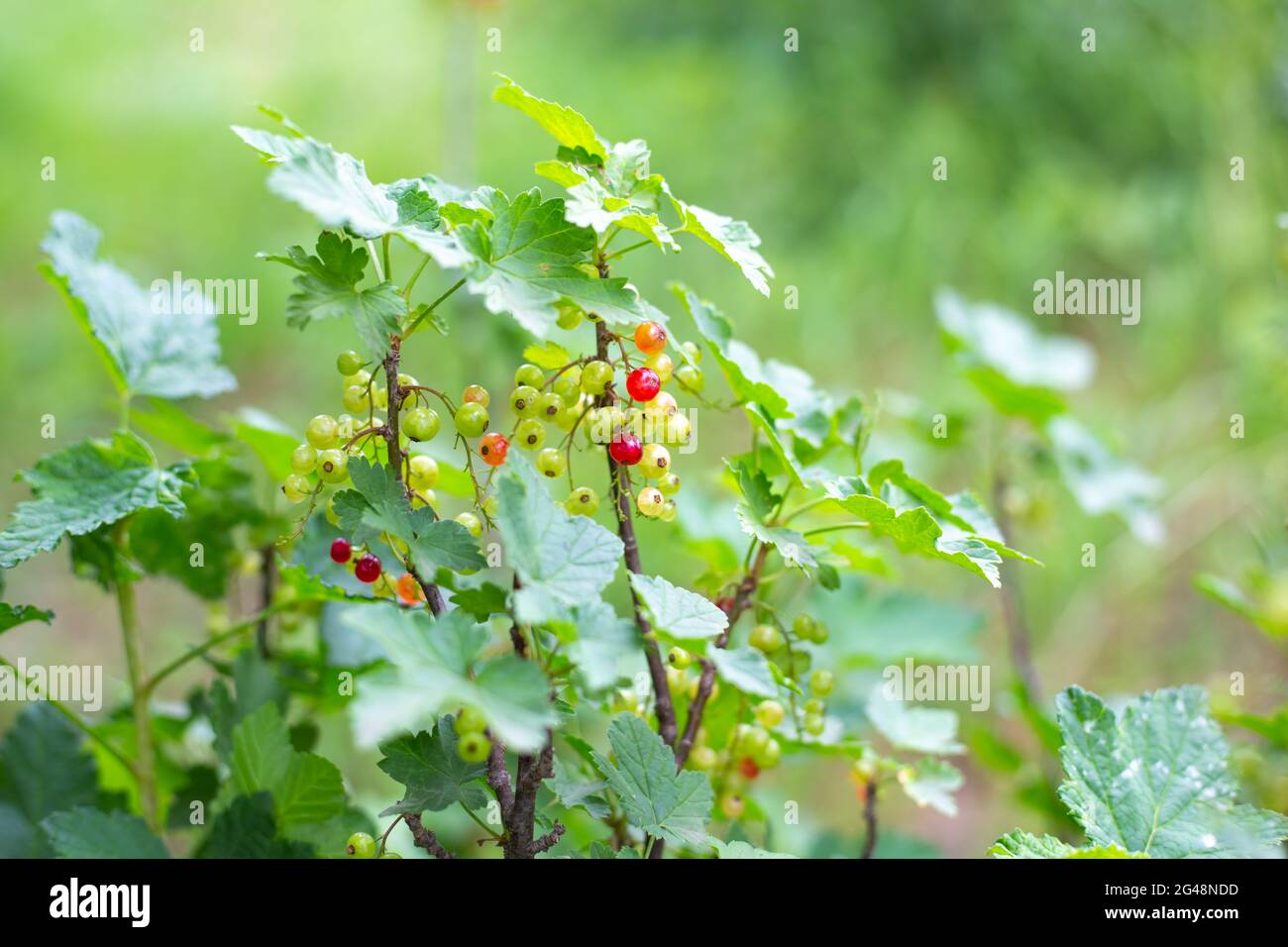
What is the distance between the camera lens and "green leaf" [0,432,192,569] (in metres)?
0.73

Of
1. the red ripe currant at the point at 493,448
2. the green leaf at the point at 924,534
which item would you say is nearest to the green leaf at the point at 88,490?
the red ripe currant at the point at 493,448

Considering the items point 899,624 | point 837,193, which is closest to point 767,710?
point 899,624

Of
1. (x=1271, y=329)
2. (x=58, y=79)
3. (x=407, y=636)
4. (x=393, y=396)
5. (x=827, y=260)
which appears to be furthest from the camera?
(x=58, y=79)

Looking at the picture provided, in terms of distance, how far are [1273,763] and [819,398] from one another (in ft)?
2.11

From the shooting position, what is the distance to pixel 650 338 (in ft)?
2.22

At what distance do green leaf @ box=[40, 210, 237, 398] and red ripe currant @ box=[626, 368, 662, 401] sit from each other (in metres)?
0.44

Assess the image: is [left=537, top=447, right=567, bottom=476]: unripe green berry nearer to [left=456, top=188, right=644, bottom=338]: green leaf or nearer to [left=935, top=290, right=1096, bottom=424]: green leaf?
[left=456, top=188, right=644, bottom=338]: green leaf

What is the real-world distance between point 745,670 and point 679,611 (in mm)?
54

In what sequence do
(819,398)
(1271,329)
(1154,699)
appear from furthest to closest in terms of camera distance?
1. (1271,329)
2. (819,398)
3. (1154,699)

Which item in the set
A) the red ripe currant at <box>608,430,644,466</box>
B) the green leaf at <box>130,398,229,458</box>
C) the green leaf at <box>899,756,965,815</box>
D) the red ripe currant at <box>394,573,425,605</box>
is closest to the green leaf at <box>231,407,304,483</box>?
the green leaf at <box>130,398,229,458</box>

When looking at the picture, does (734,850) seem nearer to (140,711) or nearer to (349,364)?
(349,364)

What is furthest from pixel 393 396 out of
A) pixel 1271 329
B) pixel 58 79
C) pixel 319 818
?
pixel 58 79
